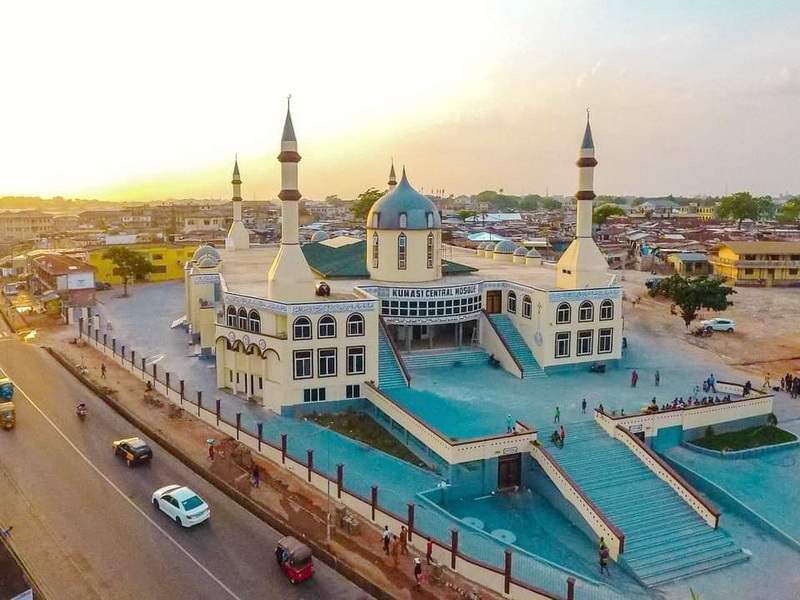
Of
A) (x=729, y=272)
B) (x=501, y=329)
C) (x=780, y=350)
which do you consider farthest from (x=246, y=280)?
(x=729, y=272)

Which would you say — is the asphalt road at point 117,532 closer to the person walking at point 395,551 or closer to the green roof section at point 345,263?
the person walking at point 395,551

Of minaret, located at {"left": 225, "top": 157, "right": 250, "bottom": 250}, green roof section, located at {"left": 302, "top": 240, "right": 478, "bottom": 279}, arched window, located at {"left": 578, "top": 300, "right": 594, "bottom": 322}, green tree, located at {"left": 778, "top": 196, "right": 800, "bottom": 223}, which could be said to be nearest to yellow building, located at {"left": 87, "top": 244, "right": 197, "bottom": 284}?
minaret, located at {"left": 225, "top": 157, "right": 250, "bottom": 250}

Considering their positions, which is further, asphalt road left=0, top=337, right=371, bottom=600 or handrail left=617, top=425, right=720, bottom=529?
handrail left=617, top=425, right=720, bottom=529

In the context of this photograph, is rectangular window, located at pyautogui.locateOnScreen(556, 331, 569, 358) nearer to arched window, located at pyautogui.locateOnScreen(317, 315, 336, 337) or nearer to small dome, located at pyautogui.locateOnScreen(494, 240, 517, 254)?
arched window, located at pyautogui.locateOnScreen(317, 315, 336, 337)

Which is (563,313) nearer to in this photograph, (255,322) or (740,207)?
(255,322)

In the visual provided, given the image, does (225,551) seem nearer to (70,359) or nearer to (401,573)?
(401,573)

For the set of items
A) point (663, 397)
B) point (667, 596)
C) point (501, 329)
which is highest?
point (501, 329)
